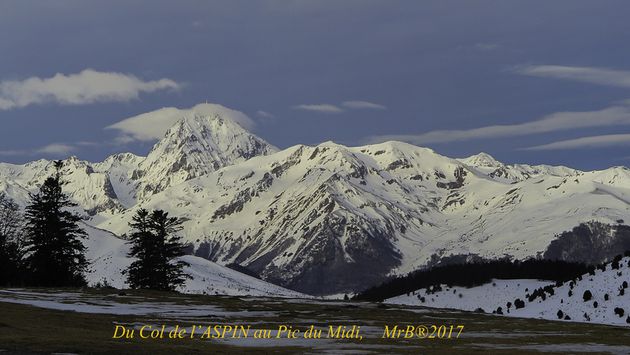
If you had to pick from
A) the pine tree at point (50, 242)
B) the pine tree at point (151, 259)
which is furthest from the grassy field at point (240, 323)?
the pine tree at point (151, 259)

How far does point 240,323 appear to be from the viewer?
5572 cm

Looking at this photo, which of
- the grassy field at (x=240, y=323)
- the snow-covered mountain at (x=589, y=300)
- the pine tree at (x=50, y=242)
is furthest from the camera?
the pine tree at (x=50, y=242)

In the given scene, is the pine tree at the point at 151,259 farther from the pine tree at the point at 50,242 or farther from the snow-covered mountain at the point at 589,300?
the snow-covered mountain at the point at 589,300

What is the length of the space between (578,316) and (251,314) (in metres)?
30.0

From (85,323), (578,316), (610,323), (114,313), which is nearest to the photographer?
(85,323)

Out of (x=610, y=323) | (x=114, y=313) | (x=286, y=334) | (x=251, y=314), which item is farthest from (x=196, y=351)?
(x=610, y=323)

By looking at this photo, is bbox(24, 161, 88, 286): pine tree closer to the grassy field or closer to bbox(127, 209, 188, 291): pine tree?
bbox(127, 209, 188, 291): pine tree

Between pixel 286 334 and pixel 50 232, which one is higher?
pixel 50 232

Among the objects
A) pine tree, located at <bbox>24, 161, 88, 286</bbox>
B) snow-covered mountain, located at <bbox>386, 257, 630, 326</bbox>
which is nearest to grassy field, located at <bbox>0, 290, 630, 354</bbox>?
snow-covered mountain, located at <bbox>386, 257, 630, 326</bbox>

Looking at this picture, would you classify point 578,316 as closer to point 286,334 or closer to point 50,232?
point 286,334

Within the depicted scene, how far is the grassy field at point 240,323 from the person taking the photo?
37.7 m

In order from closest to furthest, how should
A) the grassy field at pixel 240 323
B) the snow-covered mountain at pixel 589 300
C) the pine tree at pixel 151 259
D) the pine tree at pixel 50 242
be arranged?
the grassy field at pixel 240 323, the snow-covered mountain at pixel 589 300, the pine tree at pixel 50 242, the pine tree at pixel 151 259

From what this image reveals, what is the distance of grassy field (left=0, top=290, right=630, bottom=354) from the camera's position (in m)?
37.7

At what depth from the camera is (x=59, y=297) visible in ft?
225
